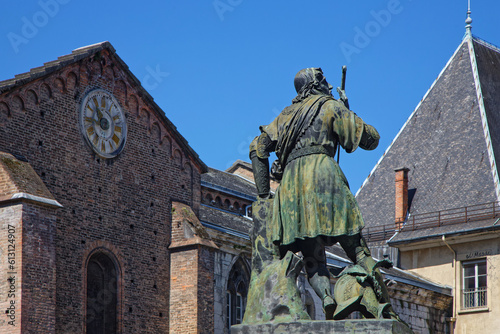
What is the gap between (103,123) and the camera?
29812mm

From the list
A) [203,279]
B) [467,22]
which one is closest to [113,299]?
[203,279]

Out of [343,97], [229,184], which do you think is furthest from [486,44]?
[343,97]

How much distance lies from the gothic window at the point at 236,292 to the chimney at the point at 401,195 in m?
14.0

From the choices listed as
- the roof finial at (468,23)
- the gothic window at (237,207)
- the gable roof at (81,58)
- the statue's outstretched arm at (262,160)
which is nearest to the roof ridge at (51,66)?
the gable roof at (81,58)

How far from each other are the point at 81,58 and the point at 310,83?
1931cm

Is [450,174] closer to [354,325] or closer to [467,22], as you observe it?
[467,22]

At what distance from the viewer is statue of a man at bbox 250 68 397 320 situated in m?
9.78

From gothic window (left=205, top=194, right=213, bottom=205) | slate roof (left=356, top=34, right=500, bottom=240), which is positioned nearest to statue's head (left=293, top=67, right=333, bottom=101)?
gothic window (left=205, top=194, right=213, bottom=205)

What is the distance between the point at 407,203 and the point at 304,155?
36.3m

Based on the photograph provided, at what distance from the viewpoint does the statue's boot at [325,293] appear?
9539mm

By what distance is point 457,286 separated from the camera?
138ft

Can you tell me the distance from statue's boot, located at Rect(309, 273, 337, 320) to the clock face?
772 inches

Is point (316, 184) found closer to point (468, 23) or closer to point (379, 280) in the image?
point (379, 280)

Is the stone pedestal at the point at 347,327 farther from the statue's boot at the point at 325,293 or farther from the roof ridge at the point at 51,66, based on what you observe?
the roof ridge at the point at 51,66
